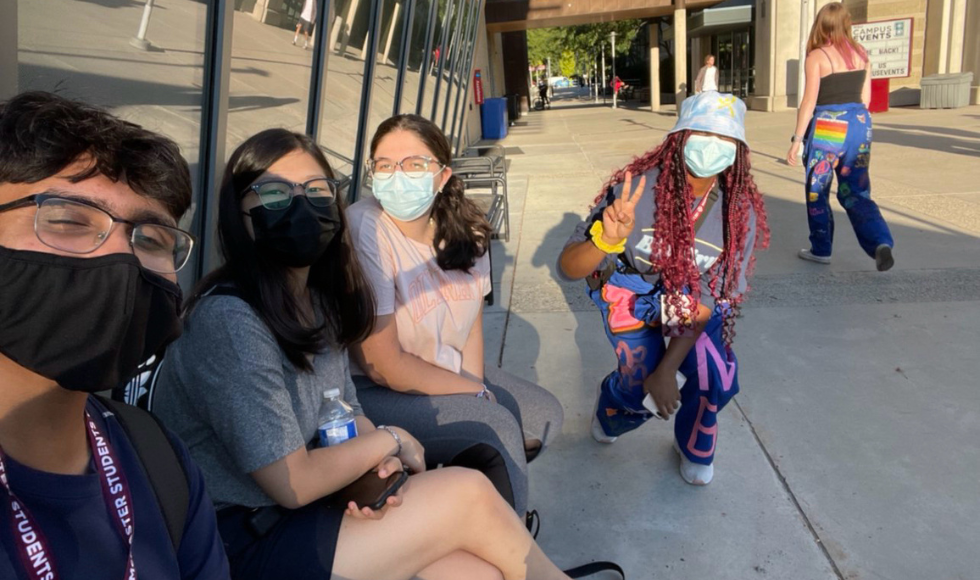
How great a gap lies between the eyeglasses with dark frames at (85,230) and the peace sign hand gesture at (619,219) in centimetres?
173

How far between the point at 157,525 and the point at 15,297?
496mm

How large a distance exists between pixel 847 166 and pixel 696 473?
3554 mm

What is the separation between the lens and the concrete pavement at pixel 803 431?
8.51 feet

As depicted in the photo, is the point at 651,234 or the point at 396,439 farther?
the point at 651,234

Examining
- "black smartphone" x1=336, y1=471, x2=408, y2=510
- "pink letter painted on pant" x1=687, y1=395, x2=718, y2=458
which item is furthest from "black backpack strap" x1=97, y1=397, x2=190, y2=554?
"pink letter painted on pant" x1=687, y1=395, x2=718, y2=458

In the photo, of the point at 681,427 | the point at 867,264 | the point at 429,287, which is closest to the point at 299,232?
the point at 429,287

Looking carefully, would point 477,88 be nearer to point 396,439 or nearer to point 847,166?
point 847,166

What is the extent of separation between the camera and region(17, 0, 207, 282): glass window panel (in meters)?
2.34

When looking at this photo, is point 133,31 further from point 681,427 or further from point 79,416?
point 681,427

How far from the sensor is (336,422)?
1980 millimetres

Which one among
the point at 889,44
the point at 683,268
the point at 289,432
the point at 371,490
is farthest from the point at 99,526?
the point at 889,44

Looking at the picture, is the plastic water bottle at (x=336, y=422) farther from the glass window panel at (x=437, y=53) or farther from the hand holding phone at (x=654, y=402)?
the glass window panel at (x=437, y=53)

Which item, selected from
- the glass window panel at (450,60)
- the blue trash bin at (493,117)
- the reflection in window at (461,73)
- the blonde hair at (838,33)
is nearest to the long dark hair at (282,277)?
the blonde hair at (838,33)

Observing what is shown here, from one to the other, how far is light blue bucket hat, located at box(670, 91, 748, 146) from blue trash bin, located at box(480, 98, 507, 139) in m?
15.0
